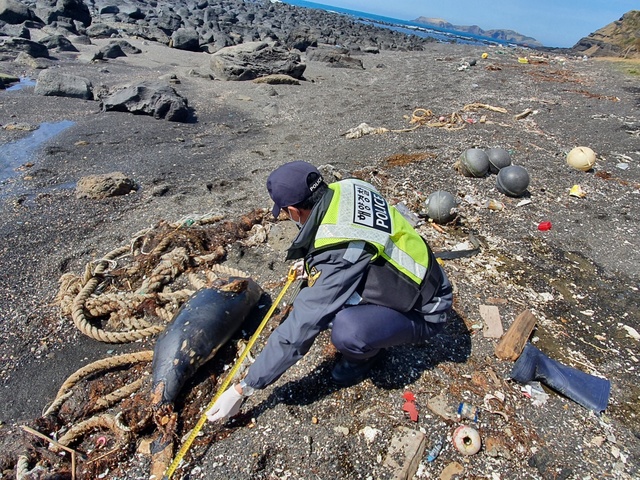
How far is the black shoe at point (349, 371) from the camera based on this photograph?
307 cm

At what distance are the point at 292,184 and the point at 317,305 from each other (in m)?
0.77

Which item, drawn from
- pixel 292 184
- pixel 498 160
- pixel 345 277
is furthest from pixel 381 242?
pixel 498 160

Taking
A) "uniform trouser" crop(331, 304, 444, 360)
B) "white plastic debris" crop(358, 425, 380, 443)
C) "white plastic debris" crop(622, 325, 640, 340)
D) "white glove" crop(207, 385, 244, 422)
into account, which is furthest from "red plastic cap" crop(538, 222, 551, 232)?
"white glove" crop(207, 385, 244, 422)

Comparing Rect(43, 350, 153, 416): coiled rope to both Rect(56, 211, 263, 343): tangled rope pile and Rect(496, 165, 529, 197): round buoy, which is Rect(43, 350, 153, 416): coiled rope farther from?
Rect(496, 165, 529, 197): round buoy

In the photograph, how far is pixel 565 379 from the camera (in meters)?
3.13

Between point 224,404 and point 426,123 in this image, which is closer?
point 224,404

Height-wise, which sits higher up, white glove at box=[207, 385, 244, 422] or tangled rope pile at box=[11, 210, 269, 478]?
white glove at box=[207, 385, 244, 422]

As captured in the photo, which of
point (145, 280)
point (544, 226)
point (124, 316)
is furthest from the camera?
point (544, 226)

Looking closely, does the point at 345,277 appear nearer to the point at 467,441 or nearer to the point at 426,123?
the point at 467,441

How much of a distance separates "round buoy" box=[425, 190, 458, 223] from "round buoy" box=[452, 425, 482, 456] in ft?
10.1

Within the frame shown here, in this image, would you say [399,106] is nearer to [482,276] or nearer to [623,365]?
[482,276]

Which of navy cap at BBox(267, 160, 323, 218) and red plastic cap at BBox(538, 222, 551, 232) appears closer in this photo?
navy cap at BBox(267, 160, 323, 218)

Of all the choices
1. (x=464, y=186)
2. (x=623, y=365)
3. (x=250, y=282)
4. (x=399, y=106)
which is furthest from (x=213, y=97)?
(x=623, y=365)

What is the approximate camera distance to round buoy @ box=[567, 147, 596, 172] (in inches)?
274
